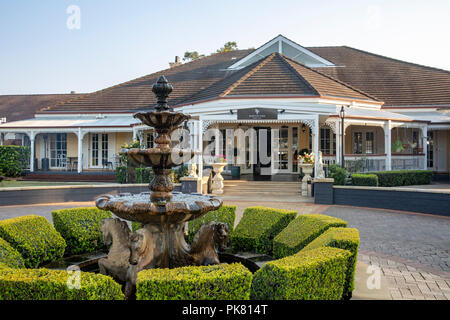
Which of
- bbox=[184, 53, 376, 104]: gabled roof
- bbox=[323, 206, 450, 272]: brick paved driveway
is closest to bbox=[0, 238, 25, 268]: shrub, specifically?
bbox=[323, 206, 450, 272]: brick paved driveway

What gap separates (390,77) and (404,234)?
2017 centimetres

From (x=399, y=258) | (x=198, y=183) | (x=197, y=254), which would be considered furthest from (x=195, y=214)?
(x=198, y=183)

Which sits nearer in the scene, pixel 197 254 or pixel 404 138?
pixel 197 254

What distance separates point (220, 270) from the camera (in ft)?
13.2

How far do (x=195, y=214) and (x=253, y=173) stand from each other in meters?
16.4

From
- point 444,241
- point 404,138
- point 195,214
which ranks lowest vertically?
point 444,241

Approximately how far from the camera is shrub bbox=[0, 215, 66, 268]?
6.07 m

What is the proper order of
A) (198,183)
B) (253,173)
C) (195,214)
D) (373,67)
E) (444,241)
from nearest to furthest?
1. (195,214)
2. (444,241)
3. (198,183)
4. (253,173)
5. (373,67)

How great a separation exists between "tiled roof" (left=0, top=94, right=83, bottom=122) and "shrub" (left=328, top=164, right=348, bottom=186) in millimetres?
23353

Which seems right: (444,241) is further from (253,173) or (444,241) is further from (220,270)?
(253,173)

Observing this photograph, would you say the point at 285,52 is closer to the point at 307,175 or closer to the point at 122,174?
the point at 307,175

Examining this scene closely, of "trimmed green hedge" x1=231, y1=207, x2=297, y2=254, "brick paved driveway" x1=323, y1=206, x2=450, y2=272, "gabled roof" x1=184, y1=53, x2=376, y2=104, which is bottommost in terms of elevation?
"brick paved driveway" x1=323, y1=206, x2=450, y2=272

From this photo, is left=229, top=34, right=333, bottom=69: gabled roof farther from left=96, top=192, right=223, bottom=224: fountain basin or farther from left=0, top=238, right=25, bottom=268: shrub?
left=0, top=238, right=25, bottom=268: shrub

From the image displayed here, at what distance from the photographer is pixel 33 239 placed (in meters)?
6.32
